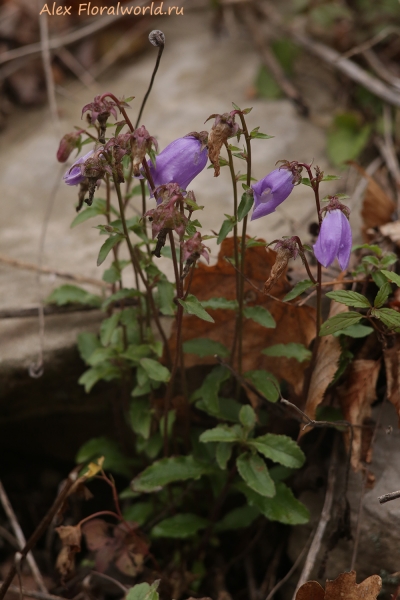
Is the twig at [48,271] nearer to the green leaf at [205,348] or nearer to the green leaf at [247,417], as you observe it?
the green leaf at [205,348]

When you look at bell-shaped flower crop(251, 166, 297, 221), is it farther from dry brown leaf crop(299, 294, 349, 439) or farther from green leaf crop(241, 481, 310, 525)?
green leaf crop(241, 481, 310, 525)

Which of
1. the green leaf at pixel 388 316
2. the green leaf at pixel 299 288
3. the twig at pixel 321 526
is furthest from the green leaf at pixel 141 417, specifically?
the green leaf at pixel 388 316

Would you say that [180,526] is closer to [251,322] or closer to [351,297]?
[251,322]

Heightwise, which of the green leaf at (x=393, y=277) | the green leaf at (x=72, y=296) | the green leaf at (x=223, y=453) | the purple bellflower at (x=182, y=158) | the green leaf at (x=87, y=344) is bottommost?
the green leaf at (x=223, y=453)

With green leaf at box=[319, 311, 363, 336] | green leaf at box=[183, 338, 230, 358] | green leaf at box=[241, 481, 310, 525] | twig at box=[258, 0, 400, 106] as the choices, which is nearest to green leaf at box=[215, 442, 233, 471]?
green leaf at box=[241, 481, 310, 525]

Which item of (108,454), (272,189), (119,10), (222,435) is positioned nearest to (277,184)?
(272,189)

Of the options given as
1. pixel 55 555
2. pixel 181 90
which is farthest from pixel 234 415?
pixel 181 90

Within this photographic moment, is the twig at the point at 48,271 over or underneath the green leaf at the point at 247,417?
over
